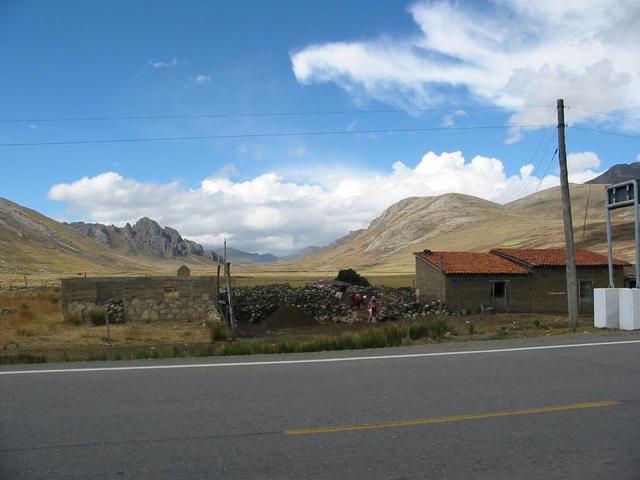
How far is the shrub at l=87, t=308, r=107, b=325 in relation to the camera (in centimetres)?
2666

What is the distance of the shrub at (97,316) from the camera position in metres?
26.7

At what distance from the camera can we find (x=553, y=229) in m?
141

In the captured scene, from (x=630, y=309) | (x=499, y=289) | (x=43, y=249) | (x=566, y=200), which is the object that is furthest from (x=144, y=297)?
(x=43, y=249)

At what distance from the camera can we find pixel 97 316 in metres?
26.7

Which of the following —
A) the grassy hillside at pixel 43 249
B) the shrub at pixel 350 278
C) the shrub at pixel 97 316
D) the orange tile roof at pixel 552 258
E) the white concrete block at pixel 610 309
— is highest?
the grassy hillside at pixel 43 249

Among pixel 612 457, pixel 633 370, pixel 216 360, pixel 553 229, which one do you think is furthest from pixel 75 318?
pixel 553 229

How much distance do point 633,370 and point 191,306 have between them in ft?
69.4

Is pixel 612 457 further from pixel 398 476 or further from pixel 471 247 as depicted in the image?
pixel 471 247

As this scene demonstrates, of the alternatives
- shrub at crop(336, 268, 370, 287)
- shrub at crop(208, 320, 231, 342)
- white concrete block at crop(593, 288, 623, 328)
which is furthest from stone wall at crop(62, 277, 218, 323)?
shrub at crop(336, 268, 370, 287)

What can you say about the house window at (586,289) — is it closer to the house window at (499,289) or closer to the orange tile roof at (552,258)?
the orange tile roof at (552,258)

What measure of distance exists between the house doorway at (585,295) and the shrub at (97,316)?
1093 inches

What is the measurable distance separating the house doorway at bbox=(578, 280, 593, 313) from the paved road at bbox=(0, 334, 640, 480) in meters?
30.0

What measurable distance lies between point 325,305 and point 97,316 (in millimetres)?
16897

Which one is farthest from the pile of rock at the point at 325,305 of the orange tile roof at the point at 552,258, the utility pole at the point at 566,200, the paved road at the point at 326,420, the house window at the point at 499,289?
the paved road at the point at 326,420
